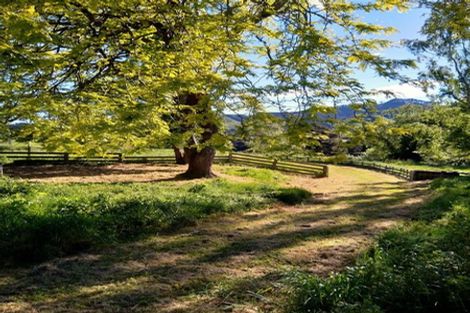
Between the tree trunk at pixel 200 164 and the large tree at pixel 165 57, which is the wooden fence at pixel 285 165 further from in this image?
the large tree at pixel 165 57

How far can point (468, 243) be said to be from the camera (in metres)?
5.59

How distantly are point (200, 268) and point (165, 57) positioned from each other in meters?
3.93

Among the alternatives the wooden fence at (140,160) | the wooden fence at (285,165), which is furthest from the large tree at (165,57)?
the wooden fence at (285,165)

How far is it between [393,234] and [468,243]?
2201 mm

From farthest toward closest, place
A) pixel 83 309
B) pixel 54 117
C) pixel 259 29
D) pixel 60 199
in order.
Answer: pixel 54 117 < pixel 60 199 < pixel 259 29 < pixel 83 309

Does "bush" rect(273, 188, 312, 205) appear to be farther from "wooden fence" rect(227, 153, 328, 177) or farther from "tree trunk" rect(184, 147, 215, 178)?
"wooden fence" rect(227, 153, 328, 177)

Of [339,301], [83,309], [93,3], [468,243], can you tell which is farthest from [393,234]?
[93,3]

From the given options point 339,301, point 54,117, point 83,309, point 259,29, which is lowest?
point 83,309

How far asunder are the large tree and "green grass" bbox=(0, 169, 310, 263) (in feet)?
5.86

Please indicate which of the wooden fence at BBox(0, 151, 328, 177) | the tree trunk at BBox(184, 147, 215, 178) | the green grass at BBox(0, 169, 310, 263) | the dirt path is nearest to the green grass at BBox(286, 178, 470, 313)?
the dirt path

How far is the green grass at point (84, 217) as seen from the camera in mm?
7121

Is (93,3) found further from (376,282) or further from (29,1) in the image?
(376,282)

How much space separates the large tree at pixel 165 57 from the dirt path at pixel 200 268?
2.02 m

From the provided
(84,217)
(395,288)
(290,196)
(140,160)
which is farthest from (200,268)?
(140,160)
